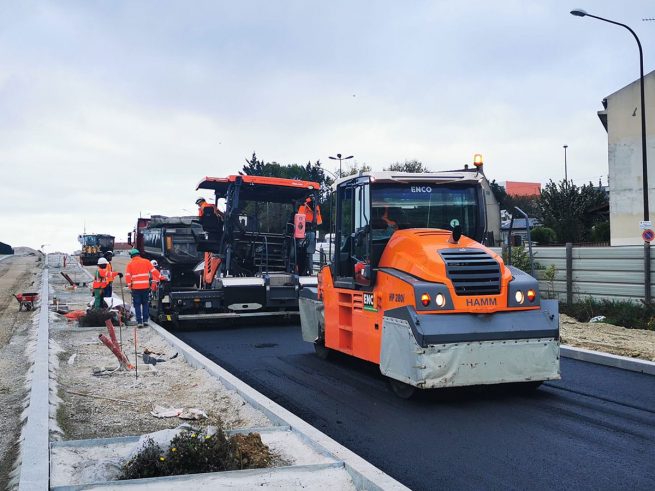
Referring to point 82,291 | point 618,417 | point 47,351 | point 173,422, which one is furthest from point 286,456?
point 82,291

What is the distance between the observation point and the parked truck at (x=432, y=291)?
7.03 meters

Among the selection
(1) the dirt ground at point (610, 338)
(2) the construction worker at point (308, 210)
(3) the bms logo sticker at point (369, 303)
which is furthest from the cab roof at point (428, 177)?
(2) the construction worker at point (308, 210)

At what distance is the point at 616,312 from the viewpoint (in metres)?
13.6

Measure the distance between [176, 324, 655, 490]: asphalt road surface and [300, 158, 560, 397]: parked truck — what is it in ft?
1.26

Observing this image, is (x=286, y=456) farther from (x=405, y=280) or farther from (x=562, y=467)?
(x=405, y=280)

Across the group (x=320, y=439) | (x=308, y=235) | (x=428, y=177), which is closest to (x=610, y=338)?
(x=428, y=177)

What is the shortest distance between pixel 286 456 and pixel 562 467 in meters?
2.16

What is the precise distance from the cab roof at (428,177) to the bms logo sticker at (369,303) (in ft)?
4.59

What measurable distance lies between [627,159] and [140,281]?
25.6m

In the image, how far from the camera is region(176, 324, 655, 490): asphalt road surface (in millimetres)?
5176

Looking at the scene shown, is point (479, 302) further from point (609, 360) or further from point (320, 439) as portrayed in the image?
point (609, 360)

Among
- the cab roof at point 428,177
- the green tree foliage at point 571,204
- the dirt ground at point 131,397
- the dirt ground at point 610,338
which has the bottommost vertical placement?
the dirt ground at point 131,397

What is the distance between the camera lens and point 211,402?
724cm

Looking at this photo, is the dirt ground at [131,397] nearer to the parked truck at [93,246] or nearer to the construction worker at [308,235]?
the construction worker at [308,235]
